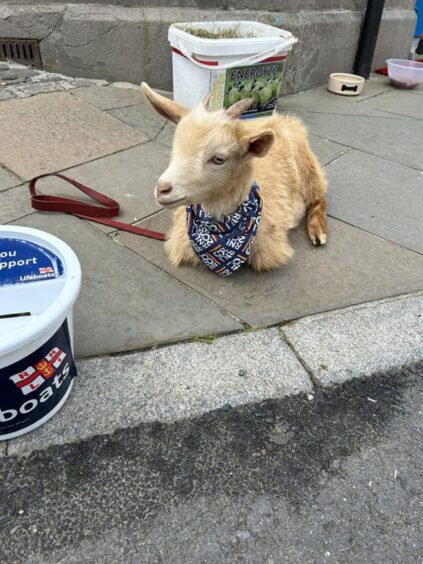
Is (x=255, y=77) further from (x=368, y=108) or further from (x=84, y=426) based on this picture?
(x=84, y=426)

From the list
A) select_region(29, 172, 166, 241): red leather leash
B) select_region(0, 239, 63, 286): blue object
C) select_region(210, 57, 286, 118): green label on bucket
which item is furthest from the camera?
select_region(210, 57, 286, 118): green label on bucket

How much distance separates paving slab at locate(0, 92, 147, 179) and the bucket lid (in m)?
1.81

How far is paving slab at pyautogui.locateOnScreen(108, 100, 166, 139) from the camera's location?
4348 millimetres

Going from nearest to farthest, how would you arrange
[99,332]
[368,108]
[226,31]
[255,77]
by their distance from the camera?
[99,332], [255,77], [226,31], [368,108]

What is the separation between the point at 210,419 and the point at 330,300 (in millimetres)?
1057

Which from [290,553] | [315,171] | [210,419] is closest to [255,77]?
[315,171]

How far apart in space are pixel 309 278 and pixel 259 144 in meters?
0.98

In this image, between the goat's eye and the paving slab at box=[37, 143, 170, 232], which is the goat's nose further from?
the paving slab at box=[37, 143, 170, 232]

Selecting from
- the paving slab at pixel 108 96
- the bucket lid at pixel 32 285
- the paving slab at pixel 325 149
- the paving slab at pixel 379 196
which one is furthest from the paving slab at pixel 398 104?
the bucket lid at pixel 32 285

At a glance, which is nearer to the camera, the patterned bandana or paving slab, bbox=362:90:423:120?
the patterned bandana

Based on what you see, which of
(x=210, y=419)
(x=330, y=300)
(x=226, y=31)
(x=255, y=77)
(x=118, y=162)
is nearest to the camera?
(x=210, y=419)

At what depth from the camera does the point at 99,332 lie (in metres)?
2.22

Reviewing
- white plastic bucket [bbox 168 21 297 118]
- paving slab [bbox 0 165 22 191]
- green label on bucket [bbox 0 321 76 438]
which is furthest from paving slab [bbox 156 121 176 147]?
green label on bucket [bbox 0 321 76 438]

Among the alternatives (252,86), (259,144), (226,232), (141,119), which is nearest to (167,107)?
(259,144)
